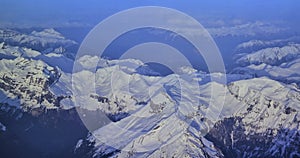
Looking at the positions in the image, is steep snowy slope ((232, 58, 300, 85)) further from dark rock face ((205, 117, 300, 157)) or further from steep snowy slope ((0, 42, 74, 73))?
steep snowy slope ((0, 42, 74, 73))

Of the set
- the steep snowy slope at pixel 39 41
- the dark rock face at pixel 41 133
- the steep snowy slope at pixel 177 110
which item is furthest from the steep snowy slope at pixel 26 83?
the steep snowy slope at pixel 39 41

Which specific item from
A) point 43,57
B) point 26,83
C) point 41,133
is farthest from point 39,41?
point 41,133

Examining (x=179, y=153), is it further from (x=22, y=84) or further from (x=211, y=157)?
(x=22, y=84)

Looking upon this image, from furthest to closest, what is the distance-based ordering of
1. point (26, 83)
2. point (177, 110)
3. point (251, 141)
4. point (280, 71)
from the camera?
1. point (280, 71)
2. point (26, 83)
3. point (251, 141)
4. point (177, 110)

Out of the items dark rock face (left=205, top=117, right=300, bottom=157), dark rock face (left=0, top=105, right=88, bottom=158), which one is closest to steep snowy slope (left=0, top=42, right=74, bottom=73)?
dark rock face (left=0, top=105, right=88, bottom=158)

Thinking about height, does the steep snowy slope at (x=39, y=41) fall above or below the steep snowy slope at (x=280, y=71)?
below

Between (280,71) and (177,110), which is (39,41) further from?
(177,110)

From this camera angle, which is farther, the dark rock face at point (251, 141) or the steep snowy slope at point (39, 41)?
the steep snowy slope at point (39, 41)

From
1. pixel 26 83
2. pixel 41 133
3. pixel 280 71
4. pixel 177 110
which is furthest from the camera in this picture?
pixel 280 71

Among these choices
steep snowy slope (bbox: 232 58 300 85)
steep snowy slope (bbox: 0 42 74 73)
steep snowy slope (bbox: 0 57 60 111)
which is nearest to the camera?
steep snowy slope (bbox: 0 57 60 111)

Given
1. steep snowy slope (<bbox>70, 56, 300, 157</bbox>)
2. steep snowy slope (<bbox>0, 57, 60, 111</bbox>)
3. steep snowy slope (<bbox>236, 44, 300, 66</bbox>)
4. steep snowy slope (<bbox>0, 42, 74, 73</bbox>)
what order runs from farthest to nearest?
steep snowy slope (<bbox>236, 44, 300, 66</bbox>) → steep snowy slope (<bbox>0, 42, 74, 73</bbox>) → steep snowy slope (<bbox>0, 57, 60, 111</bbox>) → steep snowy slope (<bbox>70, 56, 300, 157</bbox>)

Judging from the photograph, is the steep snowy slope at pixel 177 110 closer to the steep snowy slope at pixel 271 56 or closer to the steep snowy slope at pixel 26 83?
the steep snowy slope at pixel 26 83
